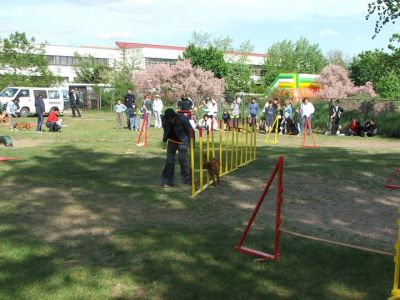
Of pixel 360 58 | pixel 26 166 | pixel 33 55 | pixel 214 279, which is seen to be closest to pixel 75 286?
pixel 214 279

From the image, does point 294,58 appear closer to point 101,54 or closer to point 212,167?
point 101,54

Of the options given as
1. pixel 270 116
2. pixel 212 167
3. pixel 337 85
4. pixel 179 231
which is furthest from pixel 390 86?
pixel 179 231

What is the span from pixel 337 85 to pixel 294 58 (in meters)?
33.8

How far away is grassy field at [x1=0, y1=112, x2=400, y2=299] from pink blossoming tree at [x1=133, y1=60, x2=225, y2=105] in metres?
27.7

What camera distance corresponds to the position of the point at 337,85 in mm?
50062

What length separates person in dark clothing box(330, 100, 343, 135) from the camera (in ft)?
83.7

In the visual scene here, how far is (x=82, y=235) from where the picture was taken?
7.38 metres

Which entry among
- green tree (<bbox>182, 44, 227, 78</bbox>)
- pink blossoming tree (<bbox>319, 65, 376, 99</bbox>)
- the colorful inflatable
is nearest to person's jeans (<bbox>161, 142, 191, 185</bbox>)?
the colorful inflatable

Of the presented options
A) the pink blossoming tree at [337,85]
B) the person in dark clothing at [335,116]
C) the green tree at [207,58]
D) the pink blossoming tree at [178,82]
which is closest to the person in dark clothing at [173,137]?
the person in dark clothing at [335,116]

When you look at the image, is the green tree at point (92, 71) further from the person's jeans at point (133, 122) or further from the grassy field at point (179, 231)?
the grassy field at point (179, 231)

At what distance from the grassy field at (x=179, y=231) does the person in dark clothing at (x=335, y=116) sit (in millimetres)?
11428

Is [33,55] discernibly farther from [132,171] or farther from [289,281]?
[289,281]

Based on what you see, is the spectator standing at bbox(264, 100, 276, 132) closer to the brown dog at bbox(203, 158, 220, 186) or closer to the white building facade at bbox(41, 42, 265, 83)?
the brown dog at bbox(203, 158, 220, 186)

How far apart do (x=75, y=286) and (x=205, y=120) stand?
60.2ft
